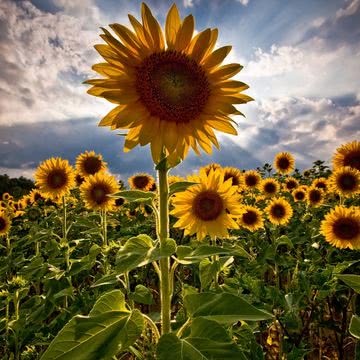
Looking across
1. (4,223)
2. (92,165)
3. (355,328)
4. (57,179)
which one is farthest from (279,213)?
(355,328)

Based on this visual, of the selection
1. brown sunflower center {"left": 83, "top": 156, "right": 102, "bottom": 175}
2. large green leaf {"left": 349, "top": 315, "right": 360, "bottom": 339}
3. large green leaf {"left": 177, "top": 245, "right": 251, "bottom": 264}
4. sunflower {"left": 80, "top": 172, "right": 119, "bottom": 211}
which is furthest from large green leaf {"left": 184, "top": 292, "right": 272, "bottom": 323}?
brown sunflower center {"left": 83, "top": 156, "right": 102, "bottom": 175}

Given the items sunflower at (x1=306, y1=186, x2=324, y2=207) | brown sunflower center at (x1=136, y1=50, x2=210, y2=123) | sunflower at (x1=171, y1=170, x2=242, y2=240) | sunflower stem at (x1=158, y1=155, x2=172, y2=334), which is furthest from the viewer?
sunflower at (x1=306, y1=186, x2=324, y2=207)

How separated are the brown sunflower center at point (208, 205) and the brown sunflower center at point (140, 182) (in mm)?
3768

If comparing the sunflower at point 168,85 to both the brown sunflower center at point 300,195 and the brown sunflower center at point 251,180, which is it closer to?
the brown sunflower center at point 300,195

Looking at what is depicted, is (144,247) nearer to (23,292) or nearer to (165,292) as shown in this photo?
(165,292)

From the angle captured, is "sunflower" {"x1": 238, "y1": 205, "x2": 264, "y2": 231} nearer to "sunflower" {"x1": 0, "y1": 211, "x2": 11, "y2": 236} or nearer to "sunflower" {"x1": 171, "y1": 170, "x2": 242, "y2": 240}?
"sunflower" {"x1": 171, "y1": 170, "x2": 242, "y2": 240}

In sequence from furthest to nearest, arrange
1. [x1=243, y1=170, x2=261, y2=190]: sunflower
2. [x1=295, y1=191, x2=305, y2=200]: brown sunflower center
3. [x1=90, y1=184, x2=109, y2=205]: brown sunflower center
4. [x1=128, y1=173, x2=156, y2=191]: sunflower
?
[x1=243, y1=170, x2=261, y2=190]: sunflower, [x1=295, y1=191, x2=305, y2=200]: brown sunflower center, [x1=128, y1=173, x2=156, y2=191]: sunflower, [x1=90, y1=184, x2=109, y2=205]: brown sunflower center

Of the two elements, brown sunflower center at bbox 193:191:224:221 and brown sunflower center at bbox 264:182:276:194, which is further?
brown sunflower center at bbox 264:182:276:194

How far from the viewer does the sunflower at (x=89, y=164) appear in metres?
5.13

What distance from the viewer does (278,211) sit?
5922mm

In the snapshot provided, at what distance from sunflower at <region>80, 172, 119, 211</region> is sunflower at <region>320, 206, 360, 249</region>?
2.54 metres

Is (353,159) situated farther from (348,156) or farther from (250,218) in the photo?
(250,218)

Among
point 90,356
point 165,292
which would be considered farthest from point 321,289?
point 90,356

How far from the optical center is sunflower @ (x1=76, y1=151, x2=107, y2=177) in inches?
202
